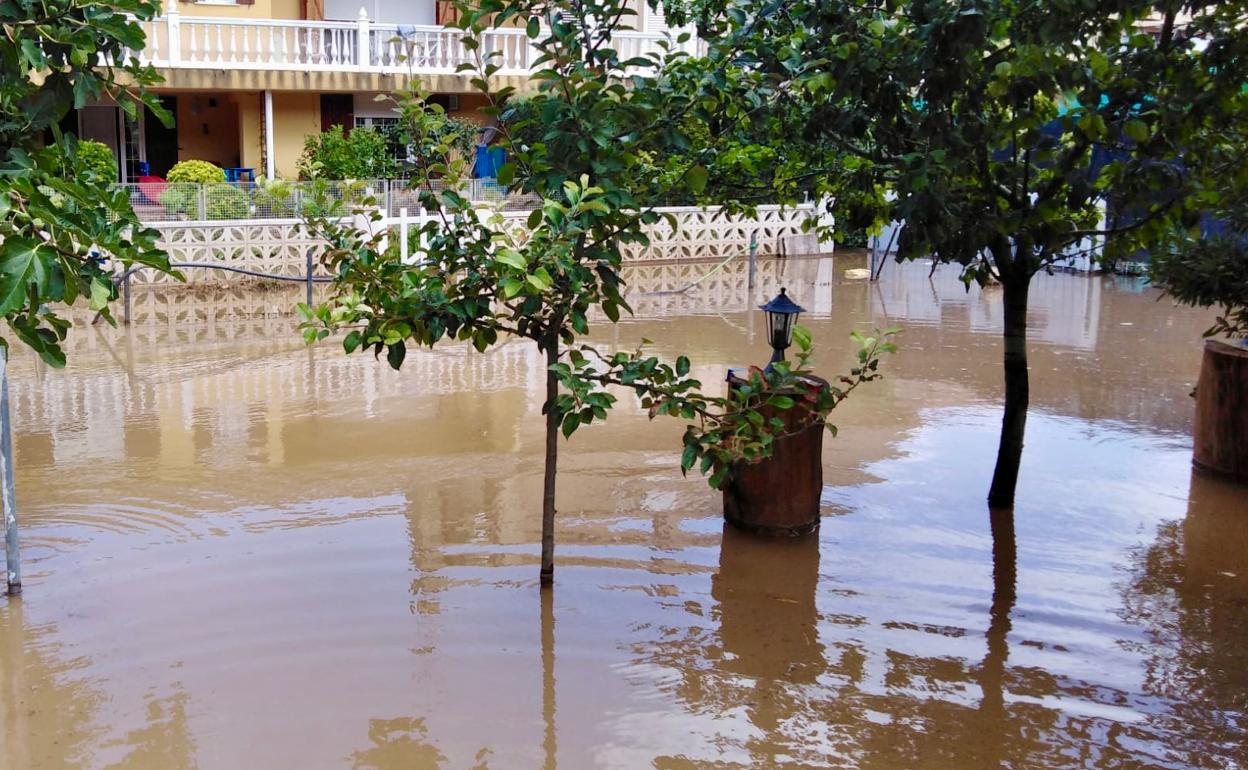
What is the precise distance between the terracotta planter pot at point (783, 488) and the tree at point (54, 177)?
4189 millimetres

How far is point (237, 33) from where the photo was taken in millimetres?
23609

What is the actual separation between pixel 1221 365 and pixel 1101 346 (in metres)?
5.97

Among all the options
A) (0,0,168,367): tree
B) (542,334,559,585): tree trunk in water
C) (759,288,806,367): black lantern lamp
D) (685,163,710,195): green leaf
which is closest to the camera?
(0,0,168,367): tree

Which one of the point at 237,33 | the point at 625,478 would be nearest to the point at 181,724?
the point at 625,478

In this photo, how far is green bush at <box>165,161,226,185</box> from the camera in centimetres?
2081

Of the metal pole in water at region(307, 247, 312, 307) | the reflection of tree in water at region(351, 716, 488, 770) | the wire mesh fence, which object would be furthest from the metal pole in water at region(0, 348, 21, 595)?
the wire mesh fence

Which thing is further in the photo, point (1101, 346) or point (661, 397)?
point (1101, 346)

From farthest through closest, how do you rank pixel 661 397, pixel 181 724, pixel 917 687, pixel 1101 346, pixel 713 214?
pixel 713 214
pixel 1101 346
pixel 661 397
pixel 917 687
pixel 181 724

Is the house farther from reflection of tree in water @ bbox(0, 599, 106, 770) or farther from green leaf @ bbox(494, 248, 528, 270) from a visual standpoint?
green leaf @ bbox(494, 248, 528, 270)

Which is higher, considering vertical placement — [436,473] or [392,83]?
[392,83]

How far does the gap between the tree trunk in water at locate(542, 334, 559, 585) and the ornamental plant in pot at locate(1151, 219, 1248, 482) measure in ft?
14.6

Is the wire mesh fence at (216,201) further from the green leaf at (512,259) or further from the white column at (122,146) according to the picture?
the green leaf at (512,259)

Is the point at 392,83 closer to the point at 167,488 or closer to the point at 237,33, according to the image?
the point at 237,33

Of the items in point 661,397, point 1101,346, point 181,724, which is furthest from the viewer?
point 1101,346
